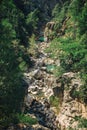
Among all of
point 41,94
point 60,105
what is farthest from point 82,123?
point 41,94

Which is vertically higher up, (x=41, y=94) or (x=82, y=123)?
(x=41, y=94)

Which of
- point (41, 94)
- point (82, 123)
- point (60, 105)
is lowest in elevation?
point (82, 123)

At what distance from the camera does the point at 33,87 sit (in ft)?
180

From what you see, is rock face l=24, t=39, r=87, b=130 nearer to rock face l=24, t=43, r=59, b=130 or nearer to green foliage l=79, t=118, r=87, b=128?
rock face l=24, t=43, r=59, b=130

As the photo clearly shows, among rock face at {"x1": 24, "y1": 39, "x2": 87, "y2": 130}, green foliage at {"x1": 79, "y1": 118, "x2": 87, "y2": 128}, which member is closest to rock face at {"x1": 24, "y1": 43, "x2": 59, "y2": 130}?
rock face at {"x1": 24, "y1": 39, "x2": 87, "y2": 130}

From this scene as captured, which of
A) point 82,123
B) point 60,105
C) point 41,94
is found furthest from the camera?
point 41,94

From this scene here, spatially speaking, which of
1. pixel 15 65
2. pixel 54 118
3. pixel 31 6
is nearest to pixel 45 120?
pixel 54 118

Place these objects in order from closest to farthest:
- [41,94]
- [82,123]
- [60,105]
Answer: [82,123]
[60,105]
[41,94]

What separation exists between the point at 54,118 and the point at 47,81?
545 inches

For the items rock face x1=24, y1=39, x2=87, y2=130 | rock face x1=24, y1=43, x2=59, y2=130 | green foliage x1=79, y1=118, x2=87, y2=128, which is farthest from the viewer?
rock face x1=24, y1=43, x2=59, y2=130

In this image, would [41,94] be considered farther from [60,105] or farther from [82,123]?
[82,123]

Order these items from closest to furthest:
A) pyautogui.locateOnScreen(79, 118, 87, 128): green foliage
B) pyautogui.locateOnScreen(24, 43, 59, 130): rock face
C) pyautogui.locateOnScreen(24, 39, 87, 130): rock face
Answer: pyautogui.locateOnScreen(79, 118, 87, 128): green foliage
pyautogui.locateOnScreen(24, 39, 87, 130): rock face
pyautogui.locateOnScreen(24, 43, 59, 130): rock face

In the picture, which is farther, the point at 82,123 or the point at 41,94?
the point at 41,94

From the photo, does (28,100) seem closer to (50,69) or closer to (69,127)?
(69,127)
